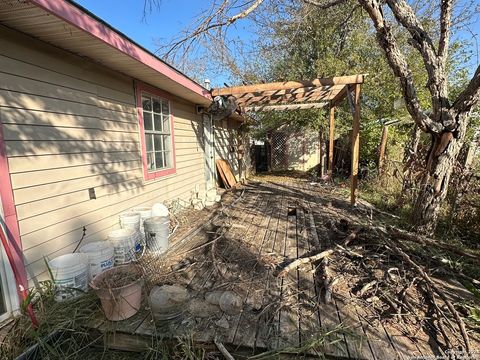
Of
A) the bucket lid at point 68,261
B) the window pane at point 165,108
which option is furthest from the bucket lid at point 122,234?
the window pane at point 165,108

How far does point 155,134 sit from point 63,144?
1.89 m

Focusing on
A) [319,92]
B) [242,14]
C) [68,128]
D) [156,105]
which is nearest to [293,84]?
[319,92]

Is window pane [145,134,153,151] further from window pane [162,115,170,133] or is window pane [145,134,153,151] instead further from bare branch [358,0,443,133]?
bare branch [358,0,443,133]

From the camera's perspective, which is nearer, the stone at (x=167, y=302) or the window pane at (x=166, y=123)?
the stone at (x=167, y=302)

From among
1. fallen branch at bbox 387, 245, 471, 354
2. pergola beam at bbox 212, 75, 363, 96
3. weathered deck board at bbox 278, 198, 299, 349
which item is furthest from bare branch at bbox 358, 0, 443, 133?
weathered deck board at bbox 278, 198, 299, 349

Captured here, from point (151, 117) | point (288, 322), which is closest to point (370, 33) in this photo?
point (151, 117)

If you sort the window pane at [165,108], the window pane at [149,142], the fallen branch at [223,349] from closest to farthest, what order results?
the fallen branch at [223,349], the window pane at [149,142], the window pane at [165,108]

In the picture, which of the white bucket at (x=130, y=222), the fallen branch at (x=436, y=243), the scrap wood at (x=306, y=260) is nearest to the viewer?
the scrap wood at (x=306, y=260)

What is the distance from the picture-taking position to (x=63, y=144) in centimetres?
253

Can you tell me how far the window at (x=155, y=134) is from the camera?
3.95m

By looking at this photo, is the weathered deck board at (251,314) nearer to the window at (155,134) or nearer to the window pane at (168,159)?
the window at (155,134)

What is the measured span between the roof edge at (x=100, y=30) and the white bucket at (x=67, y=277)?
1963 millimetres

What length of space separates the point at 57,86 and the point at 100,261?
69.9 inches

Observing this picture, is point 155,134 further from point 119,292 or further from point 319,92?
point 319,92
